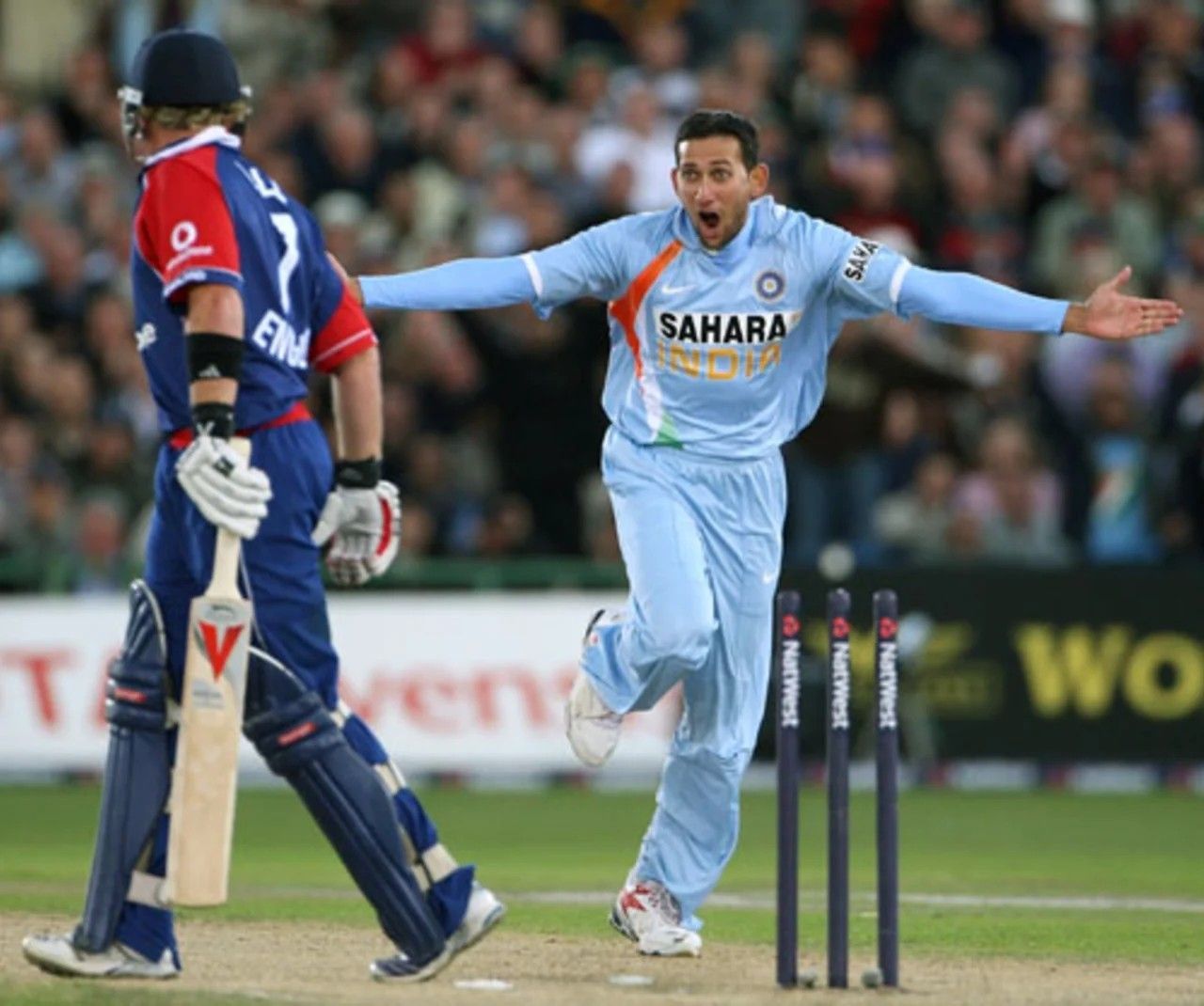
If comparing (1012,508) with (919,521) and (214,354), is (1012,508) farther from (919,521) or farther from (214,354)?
(214,354)

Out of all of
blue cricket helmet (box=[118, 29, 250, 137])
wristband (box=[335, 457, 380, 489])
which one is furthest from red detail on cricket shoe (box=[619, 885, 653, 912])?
blue cricket helmet (box=[118, 29, 250, 137])

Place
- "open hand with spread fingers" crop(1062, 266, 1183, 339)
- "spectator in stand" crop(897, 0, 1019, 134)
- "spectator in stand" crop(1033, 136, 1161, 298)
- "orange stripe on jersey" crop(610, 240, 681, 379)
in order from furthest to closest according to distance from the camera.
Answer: "spectator in stand" crop(897, 0, 1019, 134)
"spectator in stand" crop(1033, 136, 1161, 298)
"orange stripe on jersey" crop(610, 240, 681, 379)
"open hand with spread fingers" crop(1062, 266, 1183, 339)

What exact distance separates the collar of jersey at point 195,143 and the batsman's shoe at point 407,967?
2135 millimetres

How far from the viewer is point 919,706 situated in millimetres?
15805

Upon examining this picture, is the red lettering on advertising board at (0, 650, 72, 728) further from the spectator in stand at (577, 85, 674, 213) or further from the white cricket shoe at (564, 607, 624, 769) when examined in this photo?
the white cricket shoe at (564, 607, 624, 769)

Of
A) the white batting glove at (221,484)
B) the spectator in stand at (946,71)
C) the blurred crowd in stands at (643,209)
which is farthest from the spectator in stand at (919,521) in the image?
the white batting glove at (221,484)

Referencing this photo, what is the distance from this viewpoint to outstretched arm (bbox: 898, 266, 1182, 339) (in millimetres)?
7980

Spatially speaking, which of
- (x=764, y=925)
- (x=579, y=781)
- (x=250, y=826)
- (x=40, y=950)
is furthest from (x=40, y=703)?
(x=40, y=950)

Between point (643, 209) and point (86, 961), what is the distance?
1004cm

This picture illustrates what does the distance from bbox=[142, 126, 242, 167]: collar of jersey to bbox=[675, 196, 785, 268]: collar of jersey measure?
5.95 ft

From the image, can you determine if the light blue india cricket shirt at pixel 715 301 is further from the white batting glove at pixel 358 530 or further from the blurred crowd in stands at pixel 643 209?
the blurred crowd in stands at pixel 643 209

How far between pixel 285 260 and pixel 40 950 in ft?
6.22

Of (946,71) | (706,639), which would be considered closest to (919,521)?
(946,71)

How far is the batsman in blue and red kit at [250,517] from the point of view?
705cm
